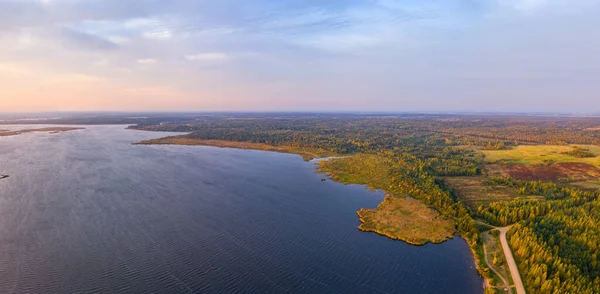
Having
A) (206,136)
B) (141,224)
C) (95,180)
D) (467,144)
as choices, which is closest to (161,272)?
(141,224)

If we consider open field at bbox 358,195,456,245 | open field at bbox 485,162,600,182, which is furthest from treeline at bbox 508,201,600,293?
open field at bbox 485,162,600,182

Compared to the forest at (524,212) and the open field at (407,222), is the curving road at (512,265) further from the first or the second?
the open field at (407,222)

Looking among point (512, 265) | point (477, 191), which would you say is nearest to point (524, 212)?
point (512, 265)

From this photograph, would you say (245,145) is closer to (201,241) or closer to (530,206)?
(201,241)

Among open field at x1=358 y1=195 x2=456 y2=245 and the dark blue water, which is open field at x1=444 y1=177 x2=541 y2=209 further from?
the dark blue water

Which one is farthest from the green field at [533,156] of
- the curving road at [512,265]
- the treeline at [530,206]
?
the curving road at [512,265]

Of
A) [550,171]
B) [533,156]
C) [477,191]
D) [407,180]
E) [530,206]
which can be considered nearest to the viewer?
[530,206]
